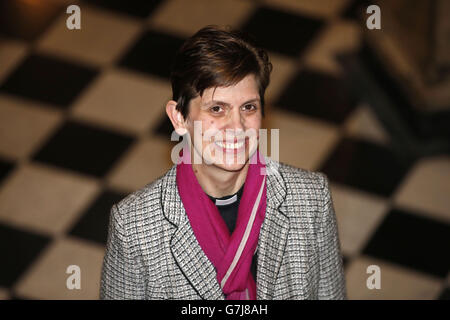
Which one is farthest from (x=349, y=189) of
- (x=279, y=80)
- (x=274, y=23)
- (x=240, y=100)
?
(x=240, y=100)

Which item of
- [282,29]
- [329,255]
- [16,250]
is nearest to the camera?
[329,255]

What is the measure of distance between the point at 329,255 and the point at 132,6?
3.19 metres

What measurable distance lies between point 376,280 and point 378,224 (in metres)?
0.36

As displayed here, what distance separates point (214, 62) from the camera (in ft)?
6.84

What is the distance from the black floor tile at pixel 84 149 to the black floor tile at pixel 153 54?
1.87 ft

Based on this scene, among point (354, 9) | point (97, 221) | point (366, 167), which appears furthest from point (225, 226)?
point (354, 9)

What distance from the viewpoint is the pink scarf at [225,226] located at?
7.62ft

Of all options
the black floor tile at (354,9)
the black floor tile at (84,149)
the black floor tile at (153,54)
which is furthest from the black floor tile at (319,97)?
the black floor tile at (84,149)

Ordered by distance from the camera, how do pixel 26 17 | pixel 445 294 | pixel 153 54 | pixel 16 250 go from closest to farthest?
pixel 445 294, pixel 16 250, pixel 153 54, pixel 26 17

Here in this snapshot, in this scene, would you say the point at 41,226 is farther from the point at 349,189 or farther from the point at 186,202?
the point at 186,202

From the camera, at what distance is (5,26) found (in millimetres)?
5121

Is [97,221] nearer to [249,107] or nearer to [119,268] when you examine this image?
[119,268]

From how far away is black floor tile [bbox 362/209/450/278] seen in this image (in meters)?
3.88

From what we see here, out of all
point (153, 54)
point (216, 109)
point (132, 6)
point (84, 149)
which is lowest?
point (216, 109)
